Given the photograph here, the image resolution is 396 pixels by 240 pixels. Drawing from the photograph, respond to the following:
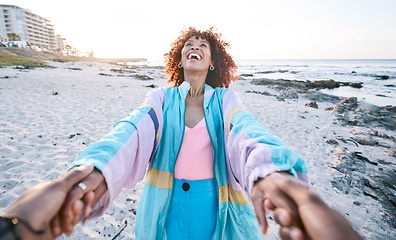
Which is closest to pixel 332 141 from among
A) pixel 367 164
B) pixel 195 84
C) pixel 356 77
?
pixel 367 164

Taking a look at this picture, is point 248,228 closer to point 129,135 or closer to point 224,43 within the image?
point 129,135

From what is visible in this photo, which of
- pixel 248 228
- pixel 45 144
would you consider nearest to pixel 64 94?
pixel 45 144

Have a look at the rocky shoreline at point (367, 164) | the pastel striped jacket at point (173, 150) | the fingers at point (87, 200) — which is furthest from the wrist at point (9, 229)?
the rocky shoreline at point (367, 164)

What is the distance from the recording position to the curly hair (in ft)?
8.96

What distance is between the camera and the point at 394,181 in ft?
13.3

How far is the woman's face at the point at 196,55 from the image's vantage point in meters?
2.09

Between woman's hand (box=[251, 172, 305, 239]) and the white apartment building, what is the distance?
89.2 meters

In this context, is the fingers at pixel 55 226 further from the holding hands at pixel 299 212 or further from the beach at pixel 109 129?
the beach at pixel 109 129

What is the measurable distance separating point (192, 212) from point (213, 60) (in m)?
2.15

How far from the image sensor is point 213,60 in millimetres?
2744

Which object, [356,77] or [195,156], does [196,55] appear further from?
[356,77]

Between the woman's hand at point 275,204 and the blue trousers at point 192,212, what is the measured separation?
813 mm

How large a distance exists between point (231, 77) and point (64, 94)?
9.71m

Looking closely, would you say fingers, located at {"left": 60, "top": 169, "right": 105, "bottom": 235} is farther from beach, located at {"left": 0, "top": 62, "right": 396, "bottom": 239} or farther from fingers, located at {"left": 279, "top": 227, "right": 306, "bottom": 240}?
beach, located at {"left": 0, "top": 62, "right": 396, "bottom": 239}
